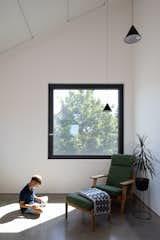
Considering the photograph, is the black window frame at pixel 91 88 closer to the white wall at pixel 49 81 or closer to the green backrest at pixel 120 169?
the white wall at pixel 49 81

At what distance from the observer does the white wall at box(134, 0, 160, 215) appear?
392 centimetres

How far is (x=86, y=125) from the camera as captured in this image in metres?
5.23

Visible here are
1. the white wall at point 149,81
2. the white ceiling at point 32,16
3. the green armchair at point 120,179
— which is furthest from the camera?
the green armchair at point 120,179

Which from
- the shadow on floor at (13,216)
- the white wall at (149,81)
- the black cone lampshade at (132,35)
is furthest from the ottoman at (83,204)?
the black cone lampshade at (132,35)

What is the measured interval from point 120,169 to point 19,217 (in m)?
1.98

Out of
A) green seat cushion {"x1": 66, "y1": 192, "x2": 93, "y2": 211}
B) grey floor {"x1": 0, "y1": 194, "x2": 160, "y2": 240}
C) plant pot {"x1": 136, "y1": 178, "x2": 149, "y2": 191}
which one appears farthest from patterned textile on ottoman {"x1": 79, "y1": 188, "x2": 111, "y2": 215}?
plant pot {"x1": 136, "y1": 178, "x2": 149, "y2": 191}

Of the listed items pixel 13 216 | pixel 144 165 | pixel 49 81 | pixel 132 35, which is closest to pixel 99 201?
pixel 144 165

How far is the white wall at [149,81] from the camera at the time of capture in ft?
12.9

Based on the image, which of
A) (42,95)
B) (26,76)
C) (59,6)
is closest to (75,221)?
(42,95)

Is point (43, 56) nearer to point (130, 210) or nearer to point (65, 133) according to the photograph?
point (65, 133)

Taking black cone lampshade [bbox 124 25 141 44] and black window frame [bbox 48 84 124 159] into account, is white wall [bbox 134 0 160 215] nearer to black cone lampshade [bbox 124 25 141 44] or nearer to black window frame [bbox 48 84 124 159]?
black window frame [bbox 48 84 124 159]

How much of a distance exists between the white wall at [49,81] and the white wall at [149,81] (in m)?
0.38

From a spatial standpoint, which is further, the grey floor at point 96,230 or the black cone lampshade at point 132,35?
the black cone lampshade at point 132,35

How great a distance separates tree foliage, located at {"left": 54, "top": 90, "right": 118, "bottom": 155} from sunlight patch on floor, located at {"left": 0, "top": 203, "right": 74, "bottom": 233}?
137cm
